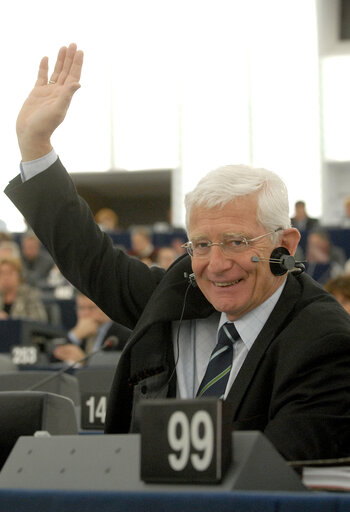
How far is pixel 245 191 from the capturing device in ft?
6.97

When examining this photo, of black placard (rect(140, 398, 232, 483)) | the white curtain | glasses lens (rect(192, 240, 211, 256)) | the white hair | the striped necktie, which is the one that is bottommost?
the striped necktie

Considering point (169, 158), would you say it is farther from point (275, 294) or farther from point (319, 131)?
point (275, 294)

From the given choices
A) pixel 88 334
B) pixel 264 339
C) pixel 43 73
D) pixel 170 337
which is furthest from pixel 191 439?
pixel 88 334

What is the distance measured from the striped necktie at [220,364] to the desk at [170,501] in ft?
3.00

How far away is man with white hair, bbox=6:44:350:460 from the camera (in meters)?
1.86

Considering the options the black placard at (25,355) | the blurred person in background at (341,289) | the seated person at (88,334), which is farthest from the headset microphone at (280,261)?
the seated person at (88,334)

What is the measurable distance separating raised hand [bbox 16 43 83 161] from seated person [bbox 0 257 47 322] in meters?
5.48

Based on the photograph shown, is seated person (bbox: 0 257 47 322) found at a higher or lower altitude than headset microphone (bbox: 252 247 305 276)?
lower

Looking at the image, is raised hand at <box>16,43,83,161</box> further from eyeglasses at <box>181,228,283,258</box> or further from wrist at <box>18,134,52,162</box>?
eyeglasses at <box>181,228,283,258</box>

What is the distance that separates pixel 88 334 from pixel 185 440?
5311mm

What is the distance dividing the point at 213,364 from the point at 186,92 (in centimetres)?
1491

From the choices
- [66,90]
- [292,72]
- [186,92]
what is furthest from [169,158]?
[66,90]

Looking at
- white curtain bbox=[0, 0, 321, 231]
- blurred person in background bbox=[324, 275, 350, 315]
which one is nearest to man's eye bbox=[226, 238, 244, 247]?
blurred person in background bbox=[324, 275, 350, 315]

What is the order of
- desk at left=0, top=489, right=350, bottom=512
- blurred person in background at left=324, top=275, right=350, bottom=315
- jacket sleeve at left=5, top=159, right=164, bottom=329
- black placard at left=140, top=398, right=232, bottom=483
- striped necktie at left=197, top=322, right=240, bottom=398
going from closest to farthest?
desk at left=0, top=489, right=350, bottom=512, black placard at left=140, top=398, right=232, bottom=483, striped necktie at left=197, top=322, right=240, bottom=398, jacket sleeve at left=5, top=159, right=164, bottom=329, blurred person in background at left=324, top=275, right=350, bottom=315
